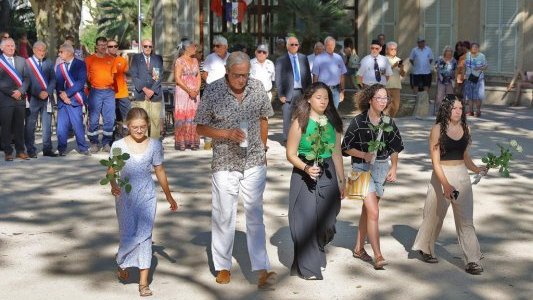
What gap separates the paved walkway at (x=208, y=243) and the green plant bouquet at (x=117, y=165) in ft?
2.75

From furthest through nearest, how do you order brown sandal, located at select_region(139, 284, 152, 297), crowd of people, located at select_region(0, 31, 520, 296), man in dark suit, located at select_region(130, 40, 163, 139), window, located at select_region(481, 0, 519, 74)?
window, located at select_region(481, 0, 519, 74) → man in dark suit, located at select_region(130, 40, 163, 139) → crowd of people, located at select_region(0, 31, 520, 296) → brown sandal, located at select_region(139, 284, 152, 297)

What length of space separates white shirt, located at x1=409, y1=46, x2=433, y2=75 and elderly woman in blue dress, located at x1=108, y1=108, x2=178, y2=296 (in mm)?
16173

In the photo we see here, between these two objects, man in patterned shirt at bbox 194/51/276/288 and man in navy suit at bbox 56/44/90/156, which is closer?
man in patterned shirt at bbox 194/51/276/288

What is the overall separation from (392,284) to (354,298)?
19.4 inches

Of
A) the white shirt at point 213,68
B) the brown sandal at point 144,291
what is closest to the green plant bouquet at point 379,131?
the brown sandal at point 144,291

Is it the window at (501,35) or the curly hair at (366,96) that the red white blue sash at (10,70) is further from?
the window at (501,35)

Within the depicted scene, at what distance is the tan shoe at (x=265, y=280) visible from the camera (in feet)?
26.0

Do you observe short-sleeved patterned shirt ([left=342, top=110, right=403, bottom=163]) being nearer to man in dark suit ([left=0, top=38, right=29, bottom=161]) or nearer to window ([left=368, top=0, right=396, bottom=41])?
man in dark suit ([left=0, top=38, right=29, bottom=161])

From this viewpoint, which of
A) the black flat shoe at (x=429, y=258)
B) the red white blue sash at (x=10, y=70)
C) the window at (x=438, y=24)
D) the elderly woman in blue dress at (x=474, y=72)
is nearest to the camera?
the black flat shoe at (x=429, y=258)

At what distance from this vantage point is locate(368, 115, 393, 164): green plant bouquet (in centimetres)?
835

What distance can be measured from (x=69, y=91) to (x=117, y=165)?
790 cm

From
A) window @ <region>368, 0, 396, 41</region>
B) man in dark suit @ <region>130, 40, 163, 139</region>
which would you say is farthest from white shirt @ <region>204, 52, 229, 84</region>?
window @ <region>368, 0, 396, 41</region>

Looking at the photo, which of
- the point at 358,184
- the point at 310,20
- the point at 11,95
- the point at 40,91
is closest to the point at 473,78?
the point at 310,20

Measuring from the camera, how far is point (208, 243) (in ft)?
31.0
